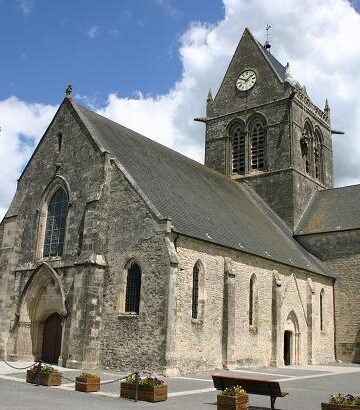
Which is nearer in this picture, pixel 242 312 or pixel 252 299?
pixel 242 312

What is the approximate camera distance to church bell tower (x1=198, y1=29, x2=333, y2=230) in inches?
1352

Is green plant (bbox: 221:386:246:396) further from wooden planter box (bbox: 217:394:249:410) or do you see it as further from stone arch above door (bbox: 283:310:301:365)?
stone arch above door (bbox: 283:310:301:365)

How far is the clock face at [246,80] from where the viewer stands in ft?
122

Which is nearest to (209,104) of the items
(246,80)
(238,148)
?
(246,80)

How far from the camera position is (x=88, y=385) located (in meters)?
13.3

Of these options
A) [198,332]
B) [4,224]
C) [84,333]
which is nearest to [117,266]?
[84,333]

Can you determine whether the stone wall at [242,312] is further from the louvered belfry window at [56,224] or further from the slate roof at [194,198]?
the louvered belfry window at [56,224]

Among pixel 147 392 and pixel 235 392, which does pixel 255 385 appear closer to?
pixel 235 392

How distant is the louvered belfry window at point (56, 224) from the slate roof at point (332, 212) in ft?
52.4

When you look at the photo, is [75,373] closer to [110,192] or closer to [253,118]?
[110,192]

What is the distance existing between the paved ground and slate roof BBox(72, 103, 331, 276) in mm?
6283

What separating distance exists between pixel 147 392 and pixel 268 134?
2576 cm

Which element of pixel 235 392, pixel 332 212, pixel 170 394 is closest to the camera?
pixel 235 392

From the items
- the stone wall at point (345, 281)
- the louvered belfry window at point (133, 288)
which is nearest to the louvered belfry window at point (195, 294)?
the louvered belfry window at point (133, 288)
